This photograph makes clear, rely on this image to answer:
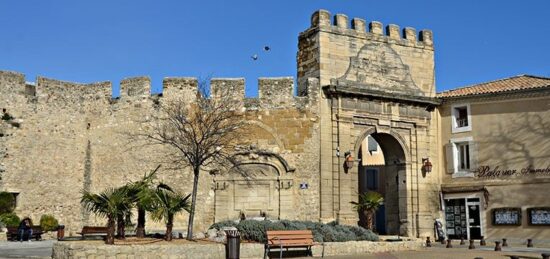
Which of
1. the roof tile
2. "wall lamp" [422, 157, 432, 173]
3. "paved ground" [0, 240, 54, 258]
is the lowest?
"paved ground" [0, 240, 54, 258]

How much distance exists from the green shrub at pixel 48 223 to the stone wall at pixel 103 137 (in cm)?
42

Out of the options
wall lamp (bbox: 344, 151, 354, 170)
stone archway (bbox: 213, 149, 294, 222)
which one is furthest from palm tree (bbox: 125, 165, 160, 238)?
wall lamp (bbox: 344, 151, 354, 170)

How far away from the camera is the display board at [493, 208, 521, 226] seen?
24.9 metres

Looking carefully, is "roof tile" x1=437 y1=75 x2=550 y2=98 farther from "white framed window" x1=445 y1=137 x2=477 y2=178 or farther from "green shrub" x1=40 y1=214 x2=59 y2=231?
"green shrub" x1=40 y1=214 x2=59 y2=231

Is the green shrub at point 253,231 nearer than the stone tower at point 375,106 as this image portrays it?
Yes

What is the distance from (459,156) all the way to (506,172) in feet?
7.25

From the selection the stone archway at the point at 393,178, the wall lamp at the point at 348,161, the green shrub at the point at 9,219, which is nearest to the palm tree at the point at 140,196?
the green shrub at the point at 9,219

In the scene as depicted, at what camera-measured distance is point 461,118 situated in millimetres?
27203

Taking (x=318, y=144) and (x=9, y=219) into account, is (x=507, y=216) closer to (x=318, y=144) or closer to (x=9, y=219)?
(x=318, y=144)

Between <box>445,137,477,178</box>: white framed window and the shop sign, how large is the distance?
0.56 meters

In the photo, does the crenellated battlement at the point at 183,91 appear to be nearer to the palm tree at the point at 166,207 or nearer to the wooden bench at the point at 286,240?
the palm tree at the point at 166,207

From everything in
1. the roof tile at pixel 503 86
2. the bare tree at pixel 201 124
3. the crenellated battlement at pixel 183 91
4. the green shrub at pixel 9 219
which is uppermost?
the roof tile at pixel 503 86

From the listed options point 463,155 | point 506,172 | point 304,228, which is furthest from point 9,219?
point 506,172

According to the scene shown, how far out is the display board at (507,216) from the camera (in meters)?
24.9
